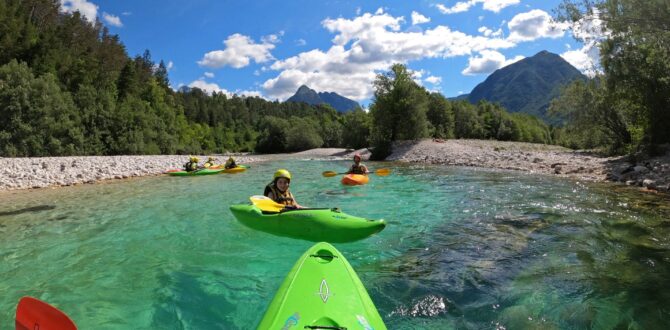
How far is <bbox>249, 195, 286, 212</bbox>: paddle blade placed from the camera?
7863 millimetres

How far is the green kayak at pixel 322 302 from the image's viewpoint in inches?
118

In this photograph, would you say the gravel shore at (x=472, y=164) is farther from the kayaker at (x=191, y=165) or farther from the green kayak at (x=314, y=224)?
the green kayak at (x=314, y=224)

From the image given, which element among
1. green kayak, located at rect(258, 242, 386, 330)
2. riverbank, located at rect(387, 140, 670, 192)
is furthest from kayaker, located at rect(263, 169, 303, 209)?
riverbank, located at rect(387, 140, 670, 192)

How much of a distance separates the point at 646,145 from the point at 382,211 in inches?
565

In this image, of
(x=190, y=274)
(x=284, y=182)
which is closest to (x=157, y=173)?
(x=284, y=182)

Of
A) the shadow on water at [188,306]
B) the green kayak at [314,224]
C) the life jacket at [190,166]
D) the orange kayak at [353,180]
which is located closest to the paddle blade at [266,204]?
the green kayak at [314,224]

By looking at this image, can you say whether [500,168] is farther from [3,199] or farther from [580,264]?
[3,199]

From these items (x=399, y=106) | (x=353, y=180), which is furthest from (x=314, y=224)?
(x=399, y=106)

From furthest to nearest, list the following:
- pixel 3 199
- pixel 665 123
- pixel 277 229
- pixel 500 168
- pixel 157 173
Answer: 1. pixel 157 173
2. pixel 500 168
3. pixel 665 123
4. pixel 3 199
5. pixel 277 229

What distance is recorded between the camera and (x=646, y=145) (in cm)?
1669

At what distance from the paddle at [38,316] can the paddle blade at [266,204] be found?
4895 mm

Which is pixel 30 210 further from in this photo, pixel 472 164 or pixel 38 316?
pixel 472 164

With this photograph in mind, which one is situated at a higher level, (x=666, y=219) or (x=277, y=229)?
(x=277, y=229)

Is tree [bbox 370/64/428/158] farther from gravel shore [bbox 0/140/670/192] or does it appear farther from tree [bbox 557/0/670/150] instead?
tree [bbox 557/0/670/150]
